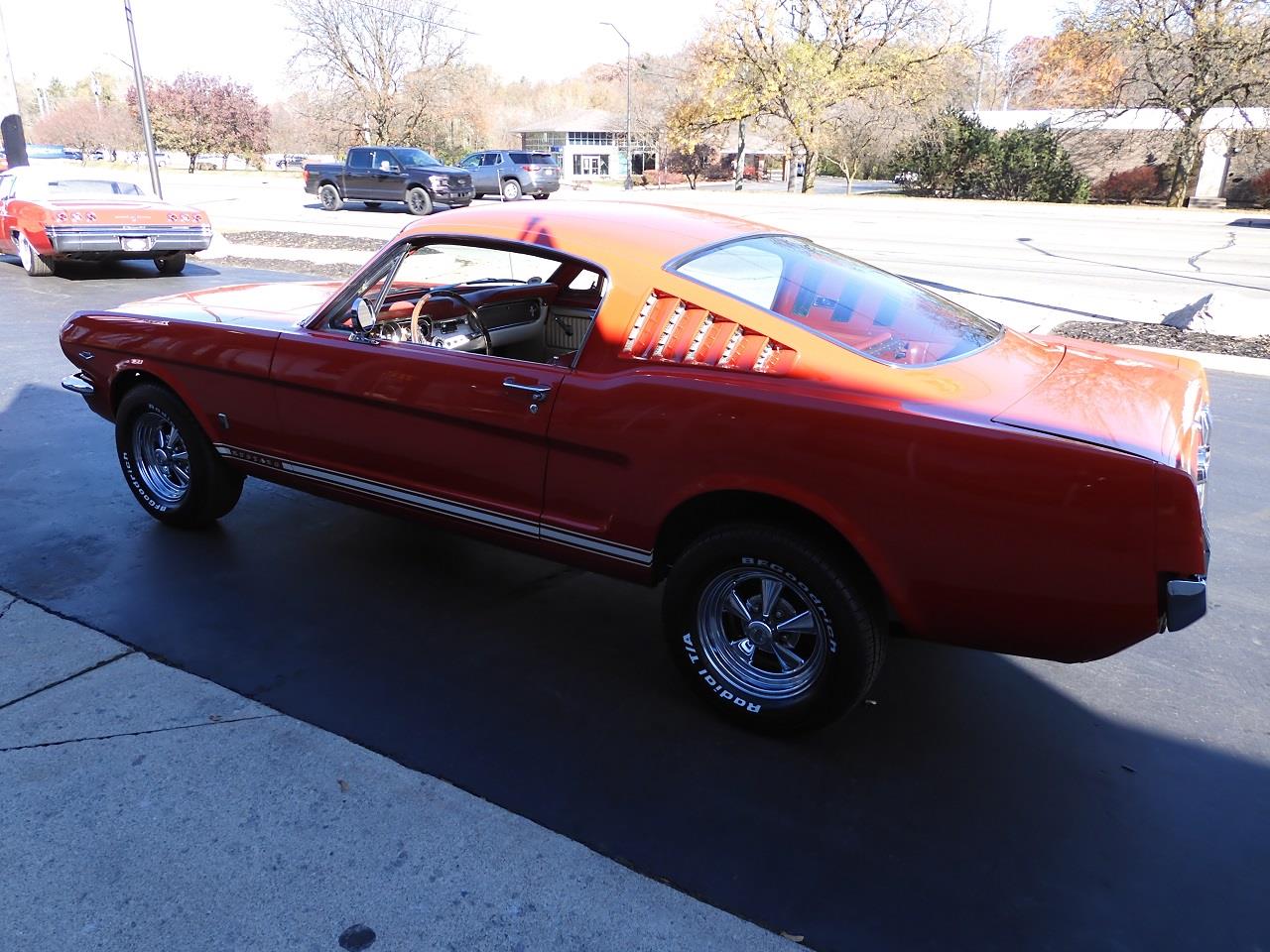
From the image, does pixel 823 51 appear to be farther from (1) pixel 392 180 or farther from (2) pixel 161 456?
(2) pixel 161 456

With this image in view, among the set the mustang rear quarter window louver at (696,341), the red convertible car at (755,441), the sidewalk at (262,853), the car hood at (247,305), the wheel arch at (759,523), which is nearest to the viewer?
the sidewalk at (262,853)

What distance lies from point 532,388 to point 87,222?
1129 cm

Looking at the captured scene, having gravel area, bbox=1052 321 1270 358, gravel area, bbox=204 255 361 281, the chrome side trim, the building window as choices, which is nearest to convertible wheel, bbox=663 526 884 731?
→ the chrome side trim

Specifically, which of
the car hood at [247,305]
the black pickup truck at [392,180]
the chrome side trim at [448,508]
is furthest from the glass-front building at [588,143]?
the chrome side trim at [448,508]

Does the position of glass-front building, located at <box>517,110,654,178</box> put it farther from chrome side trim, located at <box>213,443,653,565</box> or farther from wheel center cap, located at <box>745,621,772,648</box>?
wheel center cap, located at <box>745,621,772,648</box>

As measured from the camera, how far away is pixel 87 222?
472 inches

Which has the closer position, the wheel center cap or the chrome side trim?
the wheel center cap

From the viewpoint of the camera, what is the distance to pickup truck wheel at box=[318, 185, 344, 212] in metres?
26.7

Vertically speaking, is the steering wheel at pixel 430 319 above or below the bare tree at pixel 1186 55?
below

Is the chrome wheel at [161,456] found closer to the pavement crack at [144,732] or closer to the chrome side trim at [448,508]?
the chrome side trim at [448,508]

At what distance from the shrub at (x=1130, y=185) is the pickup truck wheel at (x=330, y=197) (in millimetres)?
31564

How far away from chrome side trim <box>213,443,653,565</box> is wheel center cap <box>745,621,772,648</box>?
427mm

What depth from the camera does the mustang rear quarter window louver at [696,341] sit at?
298 cm

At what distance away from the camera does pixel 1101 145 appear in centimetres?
3997
